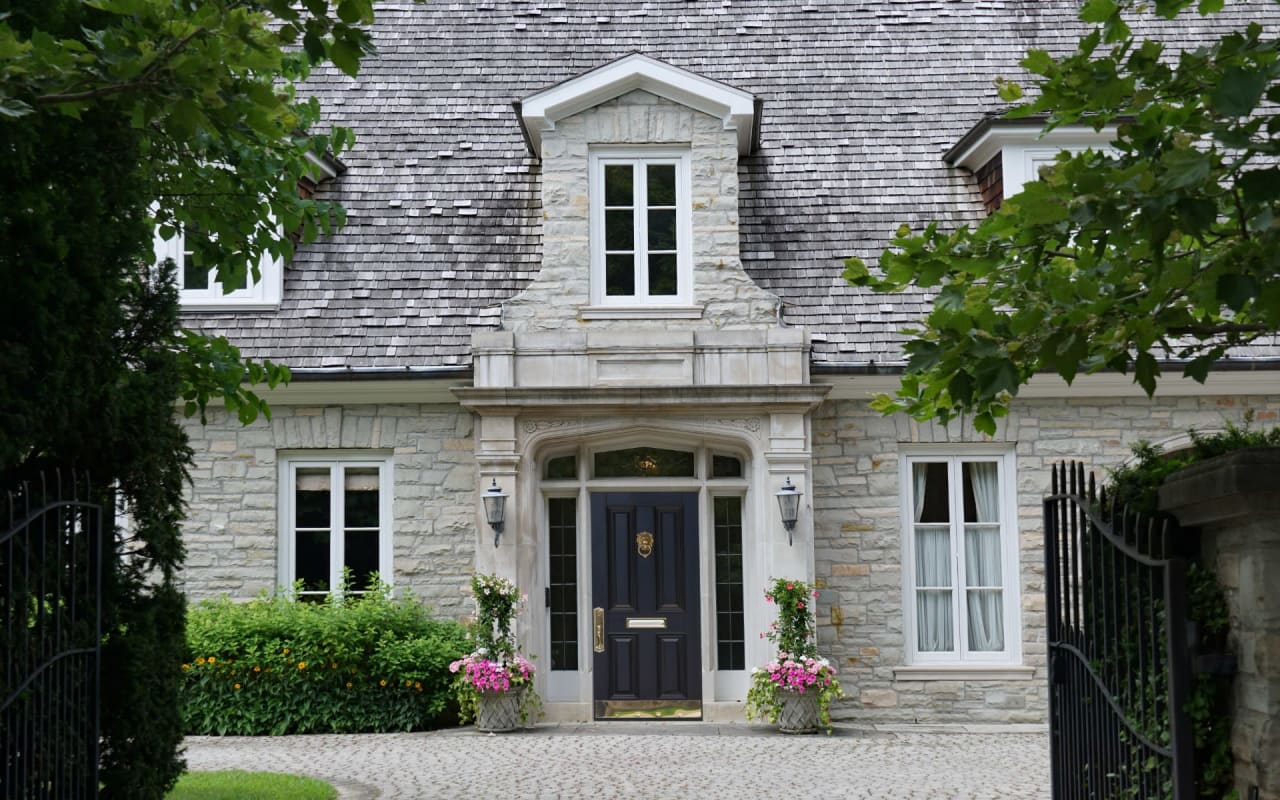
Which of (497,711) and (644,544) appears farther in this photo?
(644,544)

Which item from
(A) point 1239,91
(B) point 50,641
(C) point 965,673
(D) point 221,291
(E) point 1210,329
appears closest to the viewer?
(A) point 1239,91

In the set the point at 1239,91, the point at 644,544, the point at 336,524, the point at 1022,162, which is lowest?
the point at 644,544

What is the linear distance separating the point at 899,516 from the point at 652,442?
2485mm

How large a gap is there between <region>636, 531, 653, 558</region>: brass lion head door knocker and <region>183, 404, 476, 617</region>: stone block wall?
1.59 m

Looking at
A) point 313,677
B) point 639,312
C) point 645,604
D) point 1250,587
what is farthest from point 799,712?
point 1250,587

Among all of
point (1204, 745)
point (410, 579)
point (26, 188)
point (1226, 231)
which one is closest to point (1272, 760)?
point (1204, 745)

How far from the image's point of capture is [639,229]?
1416 centimetres

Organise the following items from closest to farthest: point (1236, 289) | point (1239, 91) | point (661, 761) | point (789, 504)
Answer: point (1239, 91) → point (1236, 289) → point (661, 761) → point (789, 504)

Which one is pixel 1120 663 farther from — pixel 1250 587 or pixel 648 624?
pixel 648 624

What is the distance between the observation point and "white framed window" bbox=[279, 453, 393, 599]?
558 inches

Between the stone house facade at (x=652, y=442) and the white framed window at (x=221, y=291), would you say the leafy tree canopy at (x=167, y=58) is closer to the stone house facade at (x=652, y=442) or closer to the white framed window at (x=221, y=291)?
the stone house facade at (x=652, y=442)

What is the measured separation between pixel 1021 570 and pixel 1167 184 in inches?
406

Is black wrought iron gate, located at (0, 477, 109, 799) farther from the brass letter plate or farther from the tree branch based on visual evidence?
the brass letter plate

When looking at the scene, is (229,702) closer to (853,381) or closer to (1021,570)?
(853,381)
